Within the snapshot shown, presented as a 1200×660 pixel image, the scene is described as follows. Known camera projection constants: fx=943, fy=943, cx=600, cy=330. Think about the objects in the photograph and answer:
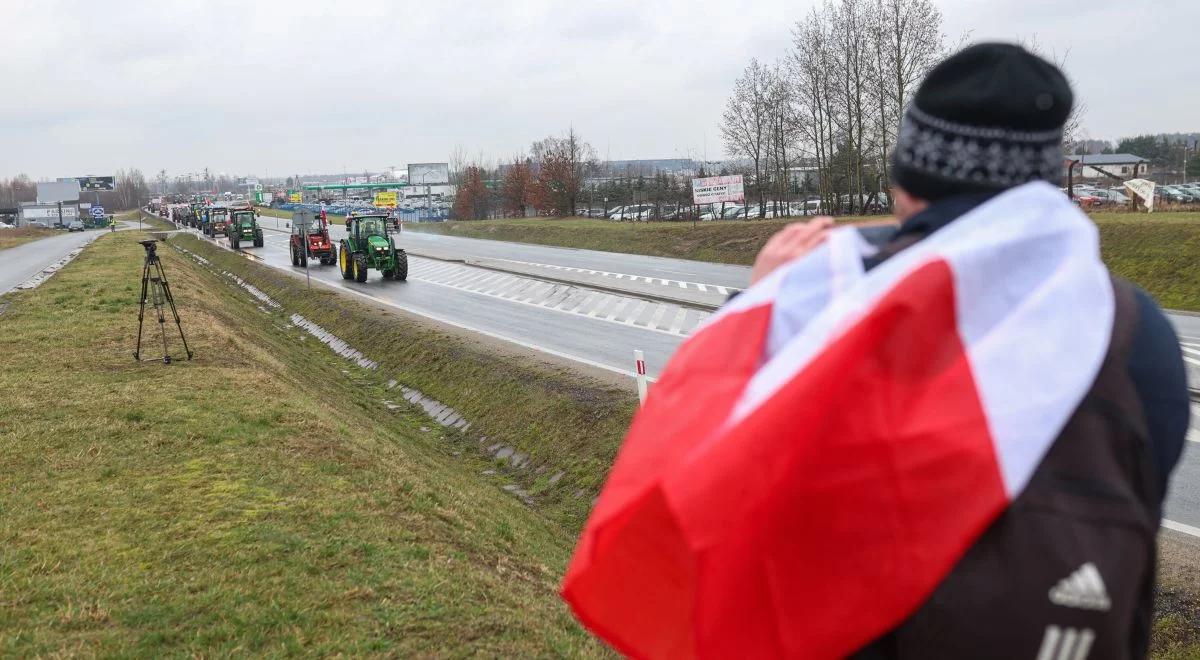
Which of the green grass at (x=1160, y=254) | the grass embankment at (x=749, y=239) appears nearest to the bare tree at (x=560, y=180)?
the grass embankment at (x=749, y=239)

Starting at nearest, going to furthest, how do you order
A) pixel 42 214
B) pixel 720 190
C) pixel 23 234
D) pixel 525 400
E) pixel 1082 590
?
pixel 1082 590
pixel 525 400
pixel 720 190
pixel 23 234
pixel 42 214

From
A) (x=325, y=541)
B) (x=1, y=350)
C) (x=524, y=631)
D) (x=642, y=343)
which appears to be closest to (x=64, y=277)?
(x=1, y=350)

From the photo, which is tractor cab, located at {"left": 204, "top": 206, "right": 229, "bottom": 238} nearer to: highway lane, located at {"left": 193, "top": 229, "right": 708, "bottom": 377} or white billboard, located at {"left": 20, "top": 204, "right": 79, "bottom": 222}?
highway lane, located at {"left": 193, "top": 229, "right": 708, "bottom": 377}

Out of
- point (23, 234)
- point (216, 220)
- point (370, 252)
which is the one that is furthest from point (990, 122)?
point (23, 234)

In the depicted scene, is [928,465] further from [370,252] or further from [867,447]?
[370,252]

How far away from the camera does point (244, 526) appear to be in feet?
22.8

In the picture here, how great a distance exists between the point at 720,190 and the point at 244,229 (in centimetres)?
2736

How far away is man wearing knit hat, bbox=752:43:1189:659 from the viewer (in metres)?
1.38

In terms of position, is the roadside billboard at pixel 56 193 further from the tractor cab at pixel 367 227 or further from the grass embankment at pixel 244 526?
the grass embankment at pixel 244 526

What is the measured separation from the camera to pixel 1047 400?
1425 millimetres

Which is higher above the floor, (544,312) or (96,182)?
(96,182)

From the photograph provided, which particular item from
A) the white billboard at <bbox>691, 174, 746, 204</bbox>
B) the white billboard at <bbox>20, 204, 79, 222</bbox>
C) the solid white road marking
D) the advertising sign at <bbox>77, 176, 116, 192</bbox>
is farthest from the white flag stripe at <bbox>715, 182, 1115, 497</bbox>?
the advertising sign at <bbox>77, 176, 116, 192</bbox>

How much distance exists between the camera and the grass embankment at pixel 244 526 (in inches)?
211

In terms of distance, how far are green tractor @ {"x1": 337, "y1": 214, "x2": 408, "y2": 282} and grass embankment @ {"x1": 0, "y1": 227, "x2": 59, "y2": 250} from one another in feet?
139
